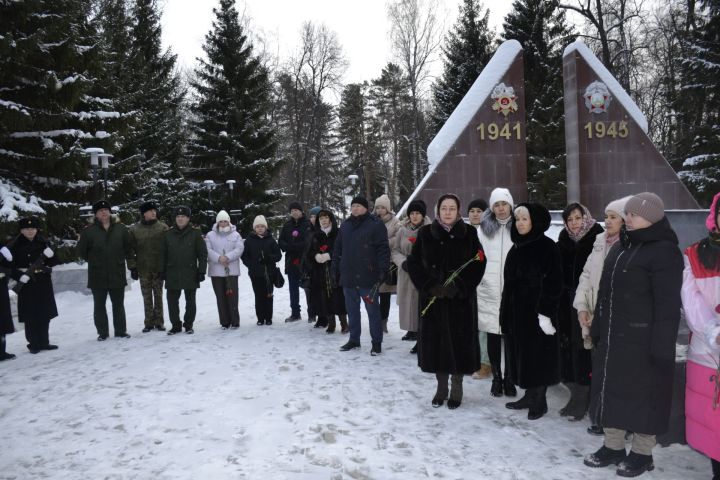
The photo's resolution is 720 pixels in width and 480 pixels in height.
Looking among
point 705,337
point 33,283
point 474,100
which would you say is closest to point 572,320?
point 705,337

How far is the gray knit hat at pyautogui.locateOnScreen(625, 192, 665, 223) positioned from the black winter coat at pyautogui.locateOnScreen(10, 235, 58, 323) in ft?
21.2

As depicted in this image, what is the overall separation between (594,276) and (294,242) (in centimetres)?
515

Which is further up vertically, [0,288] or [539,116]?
[539,116]

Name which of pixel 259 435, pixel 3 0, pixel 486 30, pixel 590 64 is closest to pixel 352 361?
pixel 259 435

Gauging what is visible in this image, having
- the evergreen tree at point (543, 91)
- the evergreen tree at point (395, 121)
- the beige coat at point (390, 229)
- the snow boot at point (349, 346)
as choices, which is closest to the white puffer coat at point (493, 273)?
the snow boot at point (349, 346)

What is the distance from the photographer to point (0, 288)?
20.3 ft

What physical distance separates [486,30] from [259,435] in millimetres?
25543

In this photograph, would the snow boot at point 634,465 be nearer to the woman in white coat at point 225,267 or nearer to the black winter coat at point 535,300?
the black winter coat at point 535,300

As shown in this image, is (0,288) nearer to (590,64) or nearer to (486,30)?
(590,64)

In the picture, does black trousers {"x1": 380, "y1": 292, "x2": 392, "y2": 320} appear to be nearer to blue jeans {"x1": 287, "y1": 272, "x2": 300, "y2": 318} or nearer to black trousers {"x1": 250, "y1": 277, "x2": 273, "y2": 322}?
blue jeans {"x1": 287, "y1": 272, "x2": 300, "y2": 318}

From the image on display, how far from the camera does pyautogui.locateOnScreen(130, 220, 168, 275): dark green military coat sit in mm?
7406

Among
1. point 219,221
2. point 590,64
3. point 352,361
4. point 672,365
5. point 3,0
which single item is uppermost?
point 3,0

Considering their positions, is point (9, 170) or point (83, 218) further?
point (83, 218)

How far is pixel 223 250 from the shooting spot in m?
7.79
